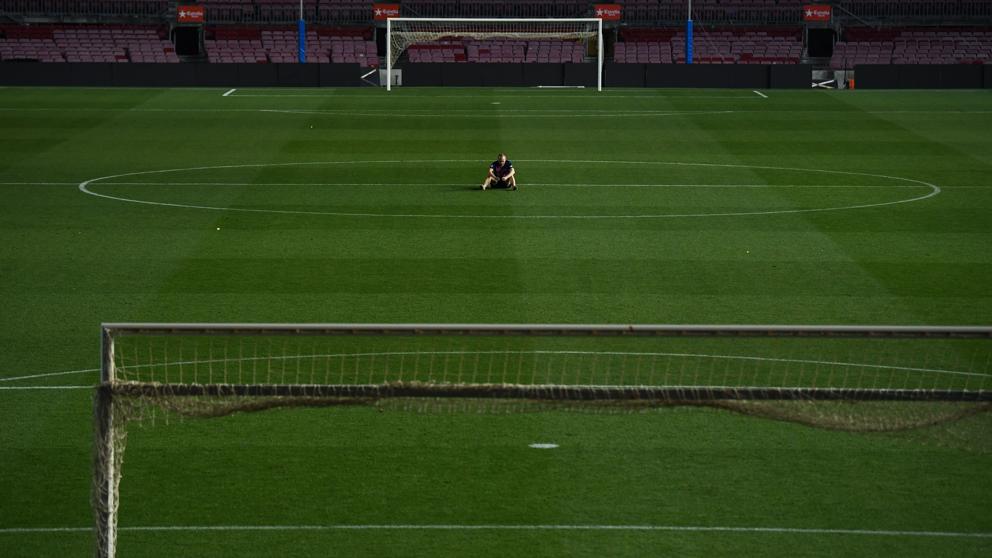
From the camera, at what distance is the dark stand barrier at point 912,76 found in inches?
2307

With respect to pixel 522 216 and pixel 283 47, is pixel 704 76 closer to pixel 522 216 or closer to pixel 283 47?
pixel 283 47

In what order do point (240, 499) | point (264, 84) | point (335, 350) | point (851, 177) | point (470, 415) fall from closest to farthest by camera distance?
point (240, 499) → point (470, 415) → point (335, 350) → point (851, 177) → point (264, 84)

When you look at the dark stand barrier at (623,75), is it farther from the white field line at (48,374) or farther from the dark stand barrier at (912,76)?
the white field line at (48,374)

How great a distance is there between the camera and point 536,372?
1573cm

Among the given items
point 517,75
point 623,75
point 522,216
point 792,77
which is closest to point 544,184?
point 522,216

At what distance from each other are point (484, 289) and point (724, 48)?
54641 millimetres

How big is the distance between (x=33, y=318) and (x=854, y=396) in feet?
41.1

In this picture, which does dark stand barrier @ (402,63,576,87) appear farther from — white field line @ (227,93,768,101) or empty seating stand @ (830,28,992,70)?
empty seating stand @ (830,28,992,70)

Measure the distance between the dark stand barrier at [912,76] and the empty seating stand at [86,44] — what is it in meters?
32.0

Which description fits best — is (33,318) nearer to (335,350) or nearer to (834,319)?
(335,350)

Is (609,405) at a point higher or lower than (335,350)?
higher

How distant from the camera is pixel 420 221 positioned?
2633 cm

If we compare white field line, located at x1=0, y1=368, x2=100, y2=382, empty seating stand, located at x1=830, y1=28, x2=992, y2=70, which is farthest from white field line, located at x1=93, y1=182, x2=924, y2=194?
empty seating stand, located at x1=830, y1=28, x2=992, y2=70

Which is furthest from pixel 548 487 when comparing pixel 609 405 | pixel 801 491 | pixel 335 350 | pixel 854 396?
pixel 335 350
